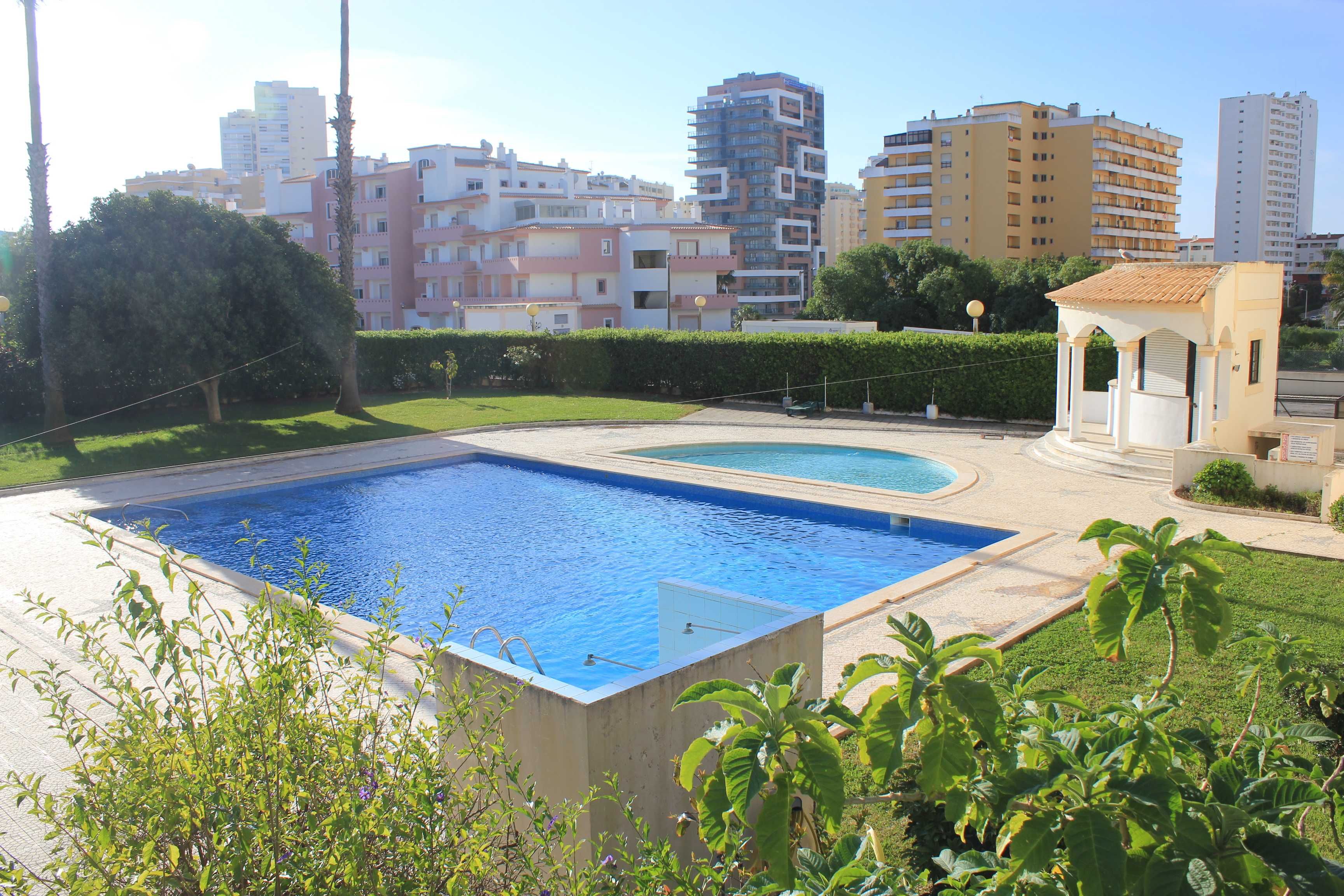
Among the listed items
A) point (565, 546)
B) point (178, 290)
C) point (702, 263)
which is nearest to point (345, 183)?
→ point (178, 290)

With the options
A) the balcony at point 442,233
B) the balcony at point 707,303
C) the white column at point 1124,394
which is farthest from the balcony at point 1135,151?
the white column at point 1124,394

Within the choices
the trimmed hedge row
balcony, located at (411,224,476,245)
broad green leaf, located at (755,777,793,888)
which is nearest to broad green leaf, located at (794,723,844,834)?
broad green leaf, located at (755,777,793,888)

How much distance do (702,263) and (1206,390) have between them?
4424cm

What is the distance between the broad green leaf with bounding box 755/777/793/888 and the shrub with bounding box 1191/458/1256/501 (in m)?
14.3

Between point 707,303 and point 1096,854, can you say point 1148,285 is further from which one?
point 707,303

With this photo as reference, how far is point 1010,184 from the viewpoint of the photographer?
9256 cm

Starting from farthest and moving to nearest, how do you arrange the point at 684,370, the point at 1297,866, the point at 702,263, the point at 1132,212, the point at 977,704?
the point at 1132,212, the point at 702,263, the point at 684,370, the point at 977,704, the point at 1297,866

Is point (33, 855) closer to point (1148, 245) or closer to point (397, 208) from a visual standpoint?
point (397, 208)

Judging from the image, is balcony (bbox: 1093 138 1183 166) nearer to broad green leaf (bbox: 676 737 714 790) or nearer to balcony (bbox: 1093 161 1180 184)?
balcony (bbox: 1093 161 1180 184)

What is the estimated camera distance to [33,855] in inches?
243

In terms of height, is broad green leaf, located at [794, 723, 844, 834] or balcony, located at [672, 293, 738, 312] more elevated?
balcony, located at [672, 293, 738, 312]

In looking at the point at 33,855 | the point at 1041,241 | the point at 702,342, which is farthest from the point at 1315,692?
the point at 1041,241

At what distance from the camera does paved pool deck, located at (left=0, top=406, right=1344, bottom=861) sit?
9852 mm

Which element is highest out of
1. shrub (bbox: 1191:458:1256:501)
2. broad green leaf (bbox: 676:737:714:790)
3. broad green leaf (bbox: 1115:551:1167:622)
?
broad green leaf (bbox: 1115:551:1167:622)
